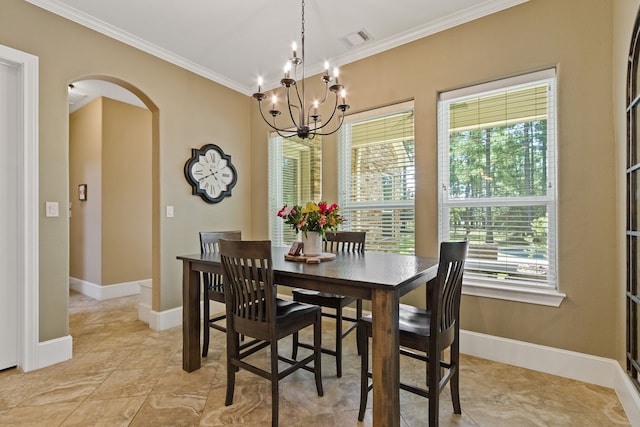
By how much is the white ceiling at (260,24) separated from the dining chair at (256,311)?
202cm

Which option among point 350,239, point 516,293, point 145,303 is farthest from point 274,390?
point 145,303

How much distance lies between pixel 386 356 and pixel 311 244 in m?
0.94

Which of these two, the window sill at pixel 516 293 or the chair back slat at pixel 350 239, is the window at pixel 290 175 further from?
the window sill at pixel 516 293

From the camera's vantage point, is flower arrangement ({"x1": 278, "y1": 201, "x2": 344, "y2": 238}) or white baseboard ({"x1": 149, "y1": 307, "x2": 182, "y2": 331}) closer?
flower arrangement ({"x1": 278, "y1": 201, "x2": 344, "y2": 238})

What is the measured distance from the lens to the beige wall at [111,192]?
14.5ft

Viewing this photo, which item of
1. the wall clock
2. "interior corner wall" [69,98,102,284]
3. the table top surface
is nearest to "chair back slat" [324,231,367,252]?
the table top surface

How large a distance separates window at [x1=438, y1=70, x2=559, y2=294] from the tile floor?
712mm

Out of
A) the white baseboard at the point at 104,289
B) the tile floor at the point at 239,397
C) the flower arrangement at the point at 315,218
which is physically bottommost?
the tile floor at the point at 239,397

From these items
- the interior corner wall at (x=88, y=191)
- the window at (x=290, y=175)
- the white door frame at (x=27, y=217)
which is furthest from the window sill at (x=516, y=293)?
the interior corner wall at (x=88, y=191)

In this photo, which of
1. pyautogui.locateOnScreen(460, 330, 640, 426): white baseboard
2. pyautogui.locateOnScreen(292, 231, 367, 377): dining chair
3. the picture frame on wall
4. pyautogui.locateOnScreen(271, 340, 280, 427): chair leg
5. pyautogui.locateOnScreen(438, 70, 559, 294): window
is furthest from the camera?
the picture frame on wall

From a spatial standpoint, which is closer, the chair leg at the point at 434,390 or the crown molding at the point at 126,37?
the chair leg at the point at 434,390

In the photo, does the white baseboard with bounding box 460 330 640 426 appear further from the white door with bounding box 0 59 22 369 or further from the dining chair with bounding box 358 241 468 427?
the white door with bounding box 0 59 22 369

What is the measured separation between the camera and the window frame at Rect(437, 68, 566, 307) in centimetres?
230

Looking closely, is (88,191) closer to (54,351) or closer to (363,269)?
(54,351)
